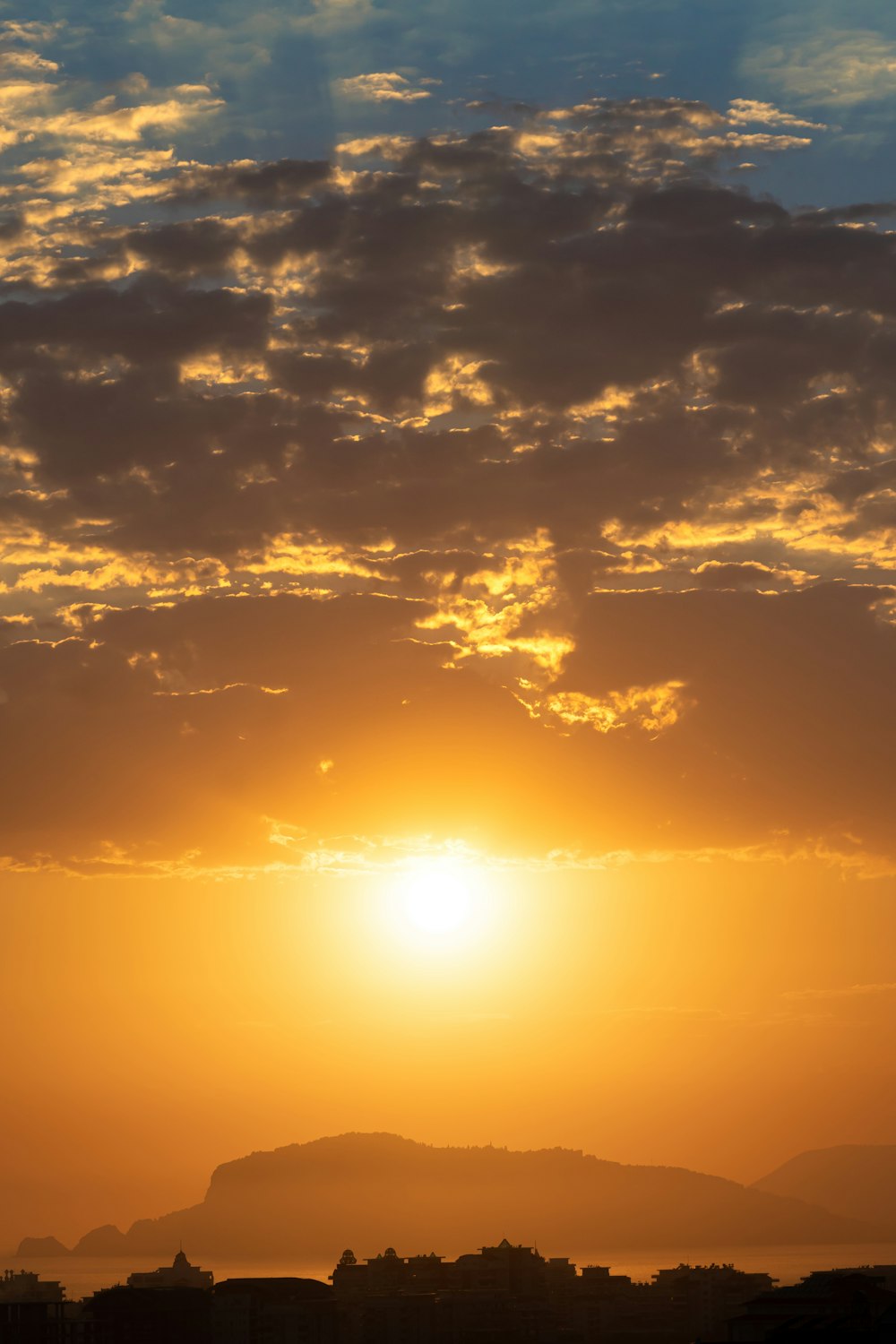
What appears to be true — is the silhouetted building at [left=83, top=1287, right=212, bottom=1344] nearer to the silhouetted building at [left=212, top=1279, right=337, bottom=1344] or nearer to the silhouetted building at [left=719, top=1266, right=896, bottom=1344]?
the silhouetted building at [left=212, top=1279, right=337, bottom=1344]

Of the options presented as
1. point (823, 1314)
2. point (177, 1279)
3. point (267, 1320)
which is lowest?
point (823, 1314)

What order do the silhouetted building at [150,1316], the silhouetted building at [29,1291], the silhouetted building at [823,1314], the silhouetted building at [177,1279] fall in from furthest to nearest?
the silhouetted building at [177,1279], the silhouetted building at [29,1291], the silhouetted building at [150,1316], the silhouetted building at [823,1314]

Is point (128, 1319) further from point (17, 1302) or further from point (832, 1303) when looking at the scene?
point (832, 1303)

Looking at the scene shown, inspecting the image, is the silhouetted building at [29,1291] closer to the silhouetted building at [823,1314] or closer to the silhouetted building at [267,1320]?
the silhouetted building at [267,1320]

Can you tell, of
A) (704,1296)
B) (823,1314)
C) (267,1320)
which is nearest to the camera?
(823,1314)

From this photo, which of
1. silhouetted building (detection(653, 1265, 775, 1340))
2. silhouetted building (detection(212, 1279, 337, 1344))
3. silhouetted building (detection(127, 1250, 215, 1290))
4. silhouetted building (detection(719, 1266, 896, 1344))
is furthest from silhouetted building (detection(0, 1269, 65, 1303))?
silhouetted building (detection(719, 1266, 896, 1344))

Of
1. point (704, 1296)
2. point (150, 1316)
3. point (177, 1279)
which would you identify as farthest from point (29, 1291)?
point (704, 1296)

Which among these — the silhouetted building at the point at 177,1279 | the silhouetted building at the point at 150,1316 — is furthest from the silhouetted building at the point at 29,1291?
the silhouetted building at the point at 150,1316

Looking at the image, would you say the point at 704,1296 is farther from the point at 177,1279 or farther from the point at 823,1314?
the point at 823,1314

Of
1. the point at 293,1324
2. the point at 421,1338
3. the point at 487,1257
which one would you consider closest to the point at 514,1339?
the point at 421,1338

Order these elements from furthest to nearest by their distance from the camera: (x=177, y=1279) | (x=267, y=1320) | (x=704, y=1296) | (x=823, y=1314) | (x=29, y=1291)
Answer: (x=704, y=1296) → (x=177, y=1279) → (x=29, y=1291) → (x=267, y=1320) → (x=823, y=1314)

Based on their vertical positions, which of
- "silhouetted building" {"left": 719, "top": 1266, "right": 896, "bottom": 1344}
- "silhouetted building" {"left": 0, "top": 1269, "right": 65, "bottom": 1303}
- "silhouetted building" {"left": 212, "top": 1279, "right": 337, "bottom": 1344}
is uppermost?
"silhouetted building" {"left": 0, "top": 1269, "right": 65, "bottom": 1303}

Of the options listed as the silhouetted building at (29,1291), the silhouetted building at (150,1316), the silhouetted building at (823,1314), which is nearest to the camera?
the silhouetted building at (823,1314)

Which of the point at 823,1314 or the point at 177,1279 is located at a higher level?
the point at 177,1279
